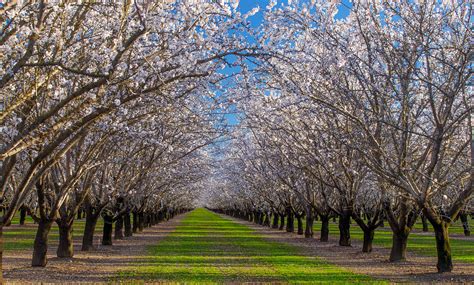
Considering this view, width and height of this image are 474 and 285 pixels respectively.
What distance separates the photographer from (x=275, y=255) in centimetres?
2488

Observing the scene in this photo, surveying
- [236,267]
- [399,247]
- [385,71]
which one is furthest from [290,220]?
[385,71]

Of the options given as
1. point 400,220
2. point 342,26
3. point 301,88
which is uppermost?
point 342,26

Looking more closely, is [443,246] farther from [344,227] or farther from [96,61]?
[344,227]

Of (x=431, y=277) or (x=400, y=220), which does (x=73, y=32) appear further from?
(x=400, y=220)

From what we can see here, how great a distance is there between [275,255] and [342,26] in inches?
450

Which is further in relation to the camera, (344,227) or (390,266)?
(344,227)

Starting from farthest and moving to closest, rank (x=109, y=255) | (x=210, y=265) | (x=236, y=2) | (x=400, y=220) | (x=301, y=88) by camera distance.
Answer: (x=109, y=255) < (x=400, y=220) < (x=210, y=265) < (x=301, y=88) < (x=236, y=2)

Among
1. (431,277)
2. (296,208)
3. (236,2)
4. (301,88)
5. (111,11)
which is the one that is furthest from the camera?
(296,208)

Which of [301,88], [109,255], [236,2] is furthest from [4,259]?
[236,2]

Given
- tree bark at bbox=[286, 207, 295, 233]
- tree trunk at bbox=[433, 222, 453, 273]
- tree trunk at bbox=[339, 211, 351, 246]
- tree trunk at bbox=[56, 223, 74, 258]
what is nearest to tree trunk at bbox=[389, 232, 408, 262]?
tree trunk at bbox=[433, 222, 453, 273]

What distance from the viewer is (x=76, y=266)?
19656 mm

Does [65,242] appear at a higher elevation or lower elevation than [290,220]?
lower

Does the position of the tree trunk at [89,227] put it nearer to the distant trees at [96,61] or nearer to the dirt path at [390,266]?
the dirt path at [390,266]

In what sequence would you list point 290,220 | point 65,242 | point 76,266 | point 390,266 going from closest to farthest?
point 76,266 < point 390,266 < point 65,242 < point 290,220
